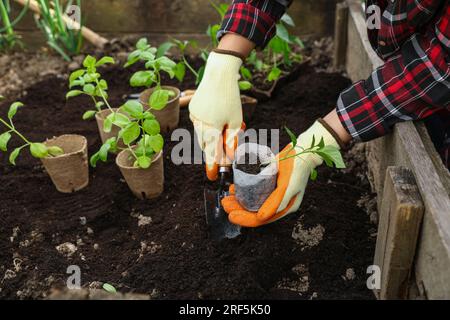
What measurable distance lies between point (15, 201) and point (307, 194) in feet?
3.13

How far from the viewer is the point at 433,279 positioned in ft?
3.15

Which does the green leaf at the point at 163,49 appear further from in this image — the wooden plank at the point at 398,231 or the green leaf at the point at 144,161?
the wooden plank at the point at 398,231

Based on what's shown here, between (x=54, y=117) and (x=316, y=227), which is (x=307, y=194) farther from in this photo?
(x=54, y=117)

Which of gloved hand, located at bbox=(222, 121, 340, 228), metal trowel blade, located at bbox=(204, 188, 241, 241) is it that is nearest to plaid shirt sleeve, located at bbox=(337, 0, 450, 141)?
gloved hand, located at bbox=(222, 121, 340, 228)

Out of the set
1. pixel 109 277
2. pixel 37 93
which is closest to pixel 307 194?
pixel 109 277

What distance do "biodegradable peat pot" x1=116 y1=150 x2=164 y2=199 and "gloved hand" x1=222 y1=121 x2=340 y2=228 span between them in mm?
304

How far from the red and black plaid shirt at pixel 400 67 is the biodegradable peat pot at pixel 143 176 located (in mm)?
476

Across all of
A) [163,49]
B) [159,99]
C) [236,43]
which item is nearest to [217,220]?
[159,99]

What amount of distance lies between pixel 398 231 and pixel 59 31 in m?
2.09

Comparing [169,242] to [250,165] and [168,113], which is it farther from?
[168,113]

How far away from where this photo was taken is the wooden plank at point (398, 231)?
1.03 metres

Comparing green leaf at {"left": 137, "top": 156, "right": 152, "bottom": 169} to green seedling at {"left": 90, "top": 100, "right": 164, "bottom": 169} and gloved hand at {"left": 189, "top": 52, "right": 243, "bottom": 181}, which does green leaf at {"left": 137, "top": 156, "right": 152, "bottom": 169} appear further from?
gloved hand at {"left": 189, "top": 52, "right": 243, "bottom": 181}

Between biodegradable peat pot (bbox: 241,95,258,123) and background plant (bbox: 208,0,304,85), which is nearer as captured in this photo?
biodegradable peat pot (bbox: 241,95,258,123)

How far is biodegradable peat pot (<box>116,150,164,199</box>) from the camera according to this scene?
1.55 meters
